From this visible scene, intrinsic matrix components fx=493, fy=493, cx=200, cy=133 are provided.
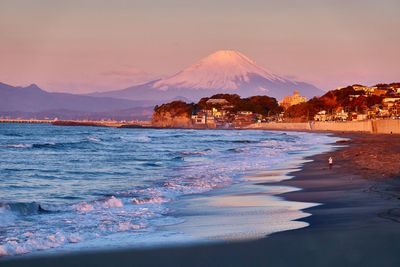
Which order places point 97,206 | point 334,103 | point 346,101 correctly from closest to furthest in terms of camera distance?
point 97,206 < point 346,101 < point 334,103

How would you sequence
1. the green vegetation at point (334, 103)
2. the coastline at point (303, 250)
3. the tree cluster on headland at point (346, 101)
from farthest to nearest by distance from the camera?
the green vegetation at point (334, 103), the tree cluster on headland at point (346, 101), the coastline at point (303, 250)

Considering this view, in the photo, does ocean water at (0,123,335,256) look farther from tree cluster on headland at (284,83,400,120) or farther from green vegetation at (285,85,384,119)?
green vegetation at (285,85,384,119)

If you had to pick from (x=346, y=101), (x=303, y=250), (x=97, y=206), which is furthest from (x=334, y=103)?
(x=303, y=250)

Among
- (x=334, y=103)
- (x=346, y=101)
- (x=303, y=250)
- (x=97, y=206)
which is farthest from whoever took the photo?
(x=334, y=103)

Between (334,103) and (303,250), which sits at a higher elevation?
(334,103)

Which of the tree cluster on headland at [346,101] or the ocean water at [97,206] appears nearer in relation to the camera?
the ocean water at [97,206]

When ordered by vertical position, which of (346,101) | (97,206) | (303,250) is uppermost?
(346,101)

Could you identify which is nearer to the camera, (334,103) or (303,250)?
(303,250)

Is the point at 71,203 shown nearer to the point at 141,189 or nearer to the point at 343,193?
the point at 141,189

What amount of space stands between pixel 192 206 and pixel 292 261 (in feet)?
18.6

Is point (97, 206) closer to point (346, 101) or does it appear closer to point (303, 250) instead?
point (303, 250)

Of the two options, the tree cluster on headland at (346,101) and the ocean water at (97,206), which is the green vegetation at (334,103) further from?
the ocean water at (97,206)

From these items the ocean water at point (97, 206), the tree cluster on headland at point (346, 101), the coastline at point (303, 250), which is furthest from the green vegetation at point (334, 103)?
the coastline at point (303, 250)

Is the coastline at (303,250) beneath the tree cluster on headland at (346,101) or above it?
beneath
